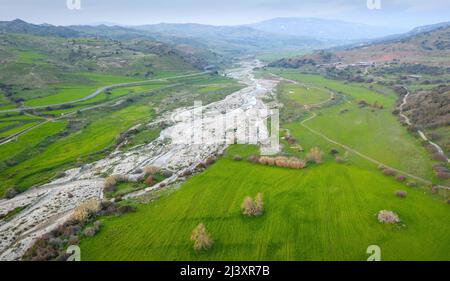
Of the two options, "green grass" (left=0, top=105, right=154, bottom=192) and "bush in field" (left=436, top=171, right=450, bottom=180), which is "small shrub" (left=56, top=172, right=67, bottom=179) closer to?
"green grass" (left=0, top=105, right=154, bottom=192)

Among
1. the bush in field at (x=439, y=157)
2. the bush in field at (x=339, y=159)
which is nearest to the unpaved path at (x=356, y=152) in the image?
the bush in field at (x=339, y=159)

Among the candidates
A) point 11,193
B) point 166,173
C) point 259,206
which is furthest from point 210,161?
point 11,193

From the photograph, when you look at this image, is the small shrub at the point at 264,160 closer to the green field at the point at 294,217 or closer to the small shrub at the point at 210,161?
the green field at the point at 294,217

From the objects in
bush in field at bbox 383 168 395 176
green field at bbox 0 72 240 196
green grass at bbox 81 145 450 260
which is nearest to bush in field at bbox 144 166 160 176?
green grass at bbox 81 145 450 260

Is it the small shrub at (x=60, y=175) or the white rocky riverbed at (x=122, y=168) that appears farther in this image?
the small shrub at (x=60, y=175)

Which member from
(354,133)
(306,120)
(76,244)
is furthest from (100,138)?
(354,133)

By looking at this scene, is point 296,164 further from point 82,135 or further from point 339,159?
point 82,135
